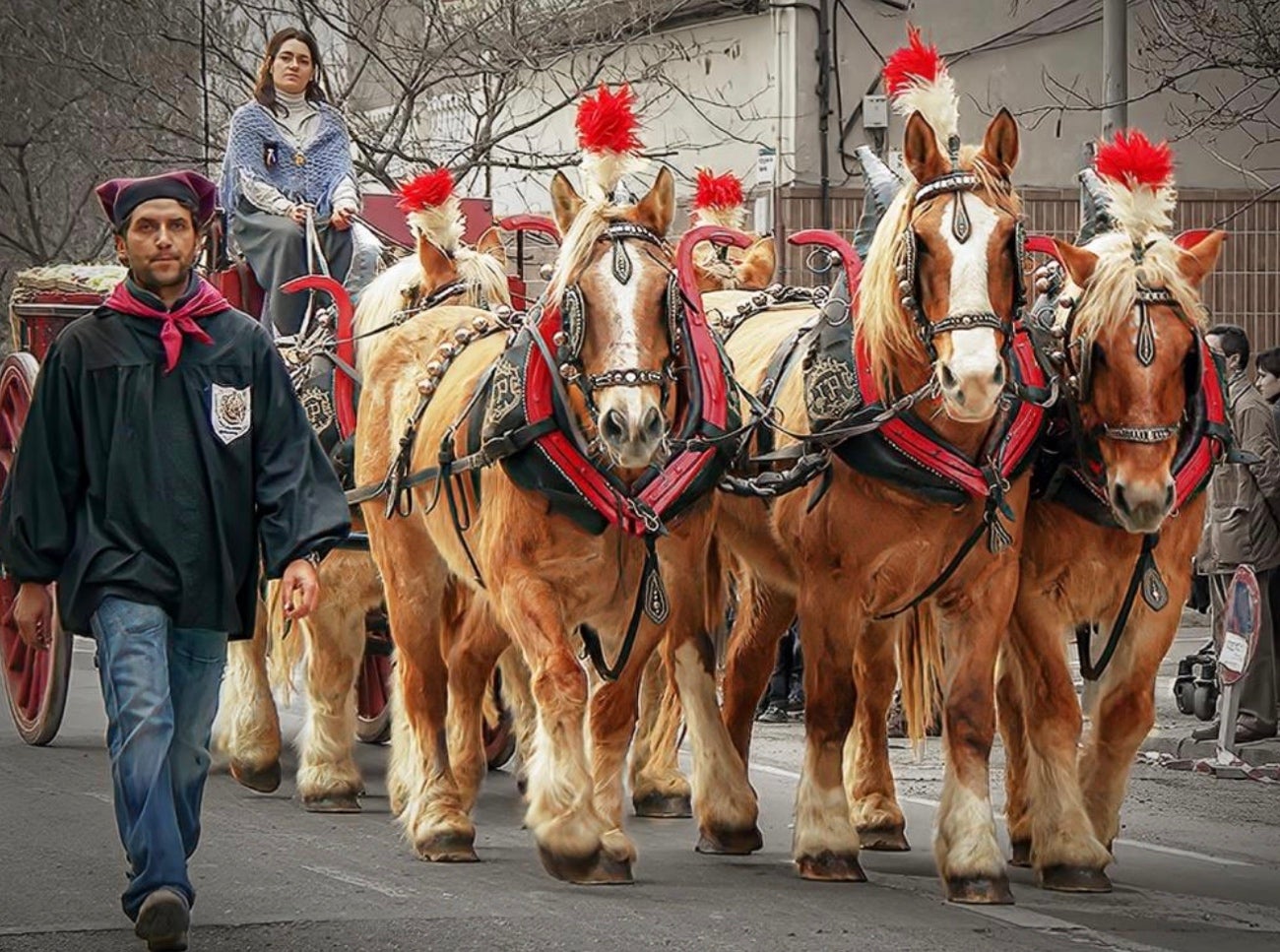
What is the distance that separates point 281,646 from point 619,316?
12.3 ft

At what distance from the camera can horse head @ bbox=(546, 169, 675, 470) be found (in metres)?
7.52

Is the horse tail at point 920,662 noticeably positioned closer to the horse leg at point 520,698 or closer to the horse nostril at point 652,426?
the horse leg at point 520,698

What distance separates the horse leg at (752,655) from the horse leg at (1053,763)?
116cm

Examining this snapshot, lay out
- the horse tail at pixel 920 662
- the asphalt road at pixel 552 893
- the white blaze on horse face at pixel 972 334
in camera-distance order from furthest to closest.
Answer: the horse tail at pixel 920 662, the white blaze on horse face at pixel 972 334, the asphalt road at pixel 552 893

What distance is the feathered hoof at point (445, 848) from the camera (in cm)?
842

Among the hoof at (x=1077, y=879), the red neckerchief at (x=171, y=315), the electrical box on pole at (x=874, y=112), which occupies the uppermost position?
the electrical box on pole at (x=874, y=112)

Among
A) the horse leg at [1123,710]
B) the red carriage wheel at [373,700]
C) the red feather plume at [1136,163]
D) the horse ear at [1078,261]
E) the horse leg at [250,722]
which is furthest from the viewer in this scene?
the red carriage wheel at [373,700]

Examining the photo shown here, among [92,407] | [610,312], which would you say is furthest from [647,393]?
[92,407]

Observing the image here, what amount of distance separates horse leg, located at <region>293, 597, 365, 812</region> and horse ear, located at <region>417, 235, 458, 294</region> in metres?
1.38

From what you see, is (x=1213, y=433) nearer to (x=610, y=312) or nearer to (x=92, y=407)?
(x=610, y=312)

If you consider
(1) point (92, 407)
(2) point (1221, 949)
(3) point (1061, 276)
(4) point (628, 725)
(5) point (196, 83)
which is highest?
(5) point (196, 83)

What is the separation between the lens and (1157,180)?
8.32 metres

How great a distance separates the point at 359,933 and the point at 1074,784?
8.52ft

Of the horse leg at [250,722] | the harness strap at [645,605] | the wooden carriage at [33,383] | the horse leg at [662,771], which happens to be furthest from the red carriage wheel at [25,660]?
the harness strap at [645,605]
